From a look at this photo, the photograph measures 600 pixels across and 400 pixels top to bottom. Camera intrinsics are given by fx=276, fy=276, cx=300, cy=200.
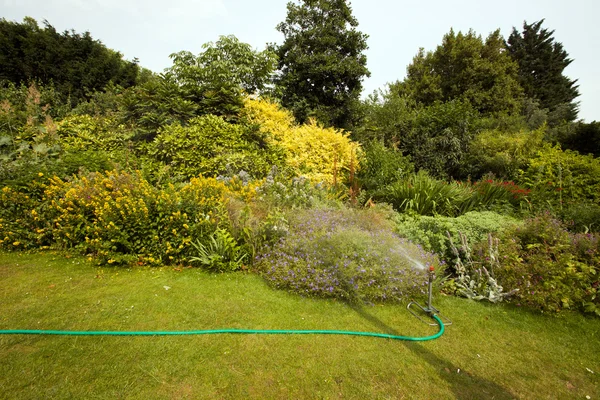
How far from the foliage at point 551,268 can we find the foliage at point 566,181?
2527 mm

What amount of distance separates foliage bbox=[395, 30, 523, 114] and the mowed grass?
18.8 meters

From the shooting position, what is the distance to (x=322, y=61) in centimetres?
1225

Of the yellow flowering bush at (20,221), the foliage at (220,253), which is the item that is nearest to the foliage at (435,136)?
the foliage at (220,253)

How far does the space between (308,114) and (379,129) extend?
3225 millimetres

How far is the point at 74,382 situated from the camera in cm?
196

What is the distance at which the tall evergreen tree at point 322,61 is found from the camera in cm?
1230

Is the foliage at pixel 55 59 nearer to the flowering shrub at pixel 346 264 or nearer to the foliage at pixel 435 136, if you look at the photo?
the foliage at pixel 435 136

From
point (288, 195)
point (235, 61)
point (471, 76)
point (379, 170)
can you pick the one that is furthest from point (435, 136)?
point (471, 76)

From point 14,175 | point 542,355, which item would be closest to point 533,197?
point 542,355

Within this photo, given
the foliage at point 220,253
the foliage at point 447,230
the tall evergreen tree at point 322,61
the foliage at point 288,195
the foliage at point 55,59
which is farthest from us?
the foliage at point 55,59

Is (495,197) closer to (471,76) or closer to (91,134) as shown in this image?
(91,134)

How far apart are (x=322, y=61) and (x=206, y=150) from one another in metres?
7.92

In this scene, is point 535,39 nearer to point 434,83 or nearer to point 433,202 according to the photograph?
point 434,83

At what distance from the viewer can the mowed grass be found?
2.04 m
